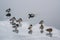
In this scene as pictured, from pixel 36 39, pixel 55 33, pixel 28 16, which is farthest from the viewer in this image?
pixel 28 16

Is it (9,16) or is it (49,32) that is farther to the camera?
(9,16)

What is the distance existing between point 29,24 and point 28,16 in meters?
0.10

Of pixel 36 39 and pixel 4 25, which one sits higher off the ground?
pixel 4 25

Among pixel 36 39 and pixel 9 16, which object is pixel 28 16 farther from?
pixel 36 39

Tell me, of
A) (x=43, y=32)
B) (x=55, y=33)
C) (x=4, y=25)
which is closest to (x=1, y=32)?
(x=4, y=25)

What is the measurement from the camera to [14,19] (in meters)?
1.70

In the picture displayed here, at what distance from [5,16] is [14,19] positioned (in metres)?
0.12

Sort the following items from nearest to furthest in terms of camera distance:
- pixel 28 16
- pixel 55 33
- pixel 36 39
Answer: pixel 36 39 < pixel 55 33 < pixel 28 16

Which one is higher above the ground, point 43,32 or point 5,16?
point 5,16

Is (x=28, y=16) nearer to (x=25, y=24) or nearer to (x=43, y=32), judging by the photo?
(x=25, y=24)

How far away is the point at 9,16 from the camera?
1738 millimetres

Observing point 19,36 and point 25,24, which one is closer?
point 19,36

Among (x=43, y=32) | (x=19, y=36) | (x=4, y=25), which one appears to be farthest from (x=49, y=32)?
(x=4, y=25)

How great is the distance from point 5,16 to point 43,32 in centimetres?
44
